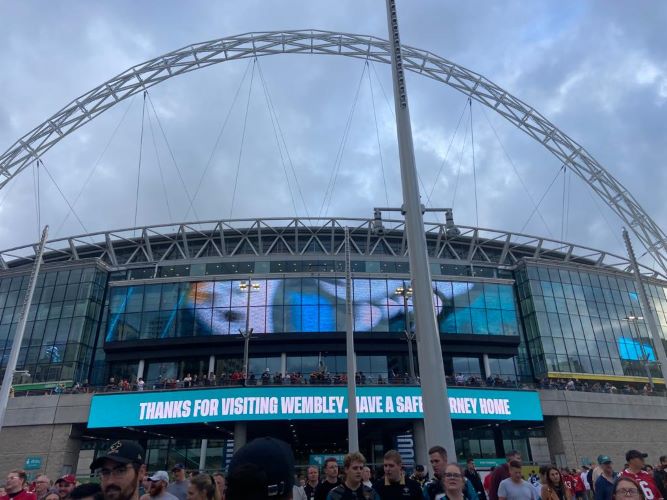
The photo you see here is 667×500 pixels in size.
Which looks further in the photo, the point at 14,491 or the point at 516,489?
the point at 516,489

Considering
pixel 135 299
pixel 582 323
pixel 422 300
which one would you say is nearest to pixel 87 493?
pixel 422 300

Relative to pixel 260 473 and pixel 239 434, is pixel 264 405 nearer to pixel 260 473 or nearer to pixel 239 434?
pixel 239 434

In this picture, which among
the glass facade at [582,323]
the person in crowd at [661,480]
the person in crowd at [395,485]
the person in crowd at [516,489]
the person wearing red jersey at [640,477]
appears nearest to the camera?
the person in crowd at [395,485]

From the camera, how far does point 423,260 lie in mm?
8969

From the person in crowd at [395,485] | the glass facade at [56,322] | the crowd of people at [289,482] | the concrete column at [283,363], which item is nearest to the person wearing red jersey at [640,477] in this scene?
the crowd of people at [289,482]

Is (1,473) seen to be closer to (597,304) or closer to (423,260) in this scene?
Answer: (423,260)

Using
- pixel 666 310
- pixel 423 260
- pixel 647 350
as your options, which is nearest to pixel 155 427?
pixel 423 260

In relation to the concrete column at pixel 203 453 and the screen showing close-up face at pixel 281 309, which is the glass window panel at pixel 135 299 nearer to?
the screen showing close-up face at pixel 281 309

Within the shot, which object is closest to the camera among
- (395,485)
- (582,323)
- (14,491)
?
(395,485)

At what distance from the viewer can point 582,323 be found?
52250 millimetres

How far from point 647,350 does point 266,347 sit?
4260 centimetres

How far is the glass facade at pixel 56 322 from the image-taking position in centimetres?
4716

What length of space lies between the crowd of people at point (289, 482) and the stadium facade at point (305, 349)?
1075 inches

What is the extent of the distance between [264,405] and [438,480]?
29.7m
